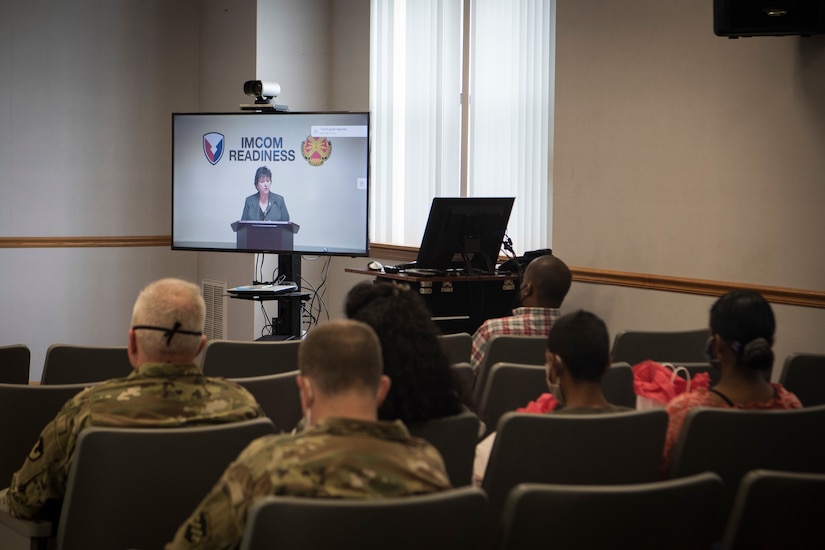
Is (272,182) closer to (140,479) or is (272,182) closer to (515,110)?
(515,110)

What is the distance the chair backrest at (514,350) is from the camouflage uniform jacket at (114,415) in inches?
58.8

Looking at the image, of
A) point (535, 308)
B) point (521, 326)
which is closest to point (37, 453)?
point (521, 326)

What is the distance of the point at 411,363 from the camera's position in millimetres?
2477

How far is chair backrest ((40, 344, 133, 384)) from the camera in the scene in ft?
12.2

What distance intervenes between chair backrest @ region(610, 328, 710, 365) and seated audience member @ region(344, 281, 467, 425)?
166cm

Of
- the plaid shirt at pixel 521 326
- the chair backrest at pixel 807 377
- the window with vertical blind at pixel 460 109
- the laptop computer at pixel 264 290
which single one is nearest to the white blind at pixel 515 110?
the window with vertical blind at pixel 460 109

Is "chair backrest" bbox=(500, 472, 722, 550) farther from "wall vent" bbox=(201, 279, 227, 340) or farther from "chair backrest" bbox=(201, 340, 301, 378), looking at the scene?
"wall vent" bbox=(201, 279, 227, 340)

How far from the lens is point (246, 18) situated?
834 cm

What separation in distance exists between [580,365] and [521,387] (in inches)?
26.4

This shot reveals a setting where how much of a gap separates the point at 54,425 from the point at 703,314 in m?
4.08

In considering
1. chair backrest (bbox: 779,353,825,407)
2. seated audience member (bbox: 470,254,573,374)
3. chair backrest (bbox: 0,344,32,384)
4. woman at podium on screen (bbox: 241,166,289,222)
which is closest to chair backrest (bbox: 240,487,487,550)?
chair backrest (bbox: 779,353,825,407)

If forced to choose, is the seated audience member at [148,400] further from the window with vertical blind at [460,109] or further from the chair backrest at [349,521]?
the window with vertical blind at [460,109]

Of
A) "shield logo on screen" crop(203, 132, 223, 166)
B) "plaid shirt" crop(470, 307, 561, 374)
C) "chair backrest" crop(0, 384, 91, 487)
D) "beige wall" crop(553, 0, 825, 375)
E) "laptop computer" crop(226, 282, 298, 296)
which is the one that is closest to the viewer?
"chair backrest" crop(0, 384, 91, 487)

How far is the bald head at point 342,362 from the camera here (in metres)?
1.96
